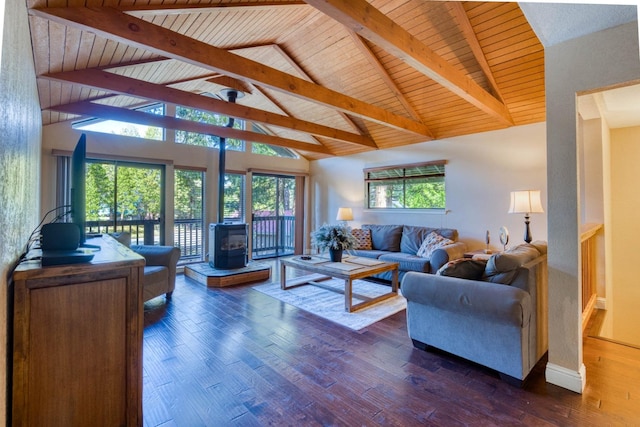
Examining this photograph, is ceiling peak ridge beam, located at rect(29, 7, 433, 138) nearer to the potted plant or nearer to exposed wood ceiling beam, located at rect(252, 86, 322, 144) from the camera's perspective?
the potted plant

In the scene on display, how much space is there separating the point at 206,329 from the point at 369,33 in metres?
3.01

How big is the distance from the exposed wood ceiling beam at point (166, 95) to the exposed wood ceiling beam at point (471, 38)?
2.50 metres

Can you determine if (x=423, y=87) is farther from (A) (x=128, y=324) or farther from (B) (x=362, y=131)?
(A) (x=128, y=324)

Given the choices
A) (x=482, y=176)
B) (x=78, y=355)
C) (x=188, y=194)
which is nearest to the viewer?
(x=78, y=355)

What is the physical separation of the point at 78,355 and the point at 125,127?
186 inches

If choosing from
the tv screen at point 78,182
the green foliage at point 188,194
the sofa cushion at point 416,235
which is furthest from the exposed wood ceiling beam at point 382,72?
the green foliage at point 188,194

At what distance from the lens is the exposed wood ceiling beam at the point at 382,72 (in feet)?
12.8

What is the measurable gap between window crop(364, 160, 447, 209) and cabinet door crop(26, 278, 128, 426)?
16.3ft

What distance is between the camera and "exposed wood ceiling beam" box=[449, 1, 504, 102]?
3070 mm

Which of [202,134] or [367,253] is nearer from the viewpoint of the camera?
[367,253]

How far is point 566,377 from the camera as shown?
2051mm

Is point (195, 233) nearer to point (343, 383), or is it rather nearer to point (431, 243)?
point (431, 243)

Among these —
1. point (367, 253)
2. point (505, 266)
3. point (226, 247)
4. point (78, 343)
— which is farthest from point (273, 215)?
point (78, 343)

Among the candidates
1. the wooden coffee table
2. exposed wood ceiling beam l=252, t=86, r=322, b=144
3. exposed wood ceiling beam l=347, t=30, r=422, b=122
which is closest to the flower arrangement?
the wooden coffee table
